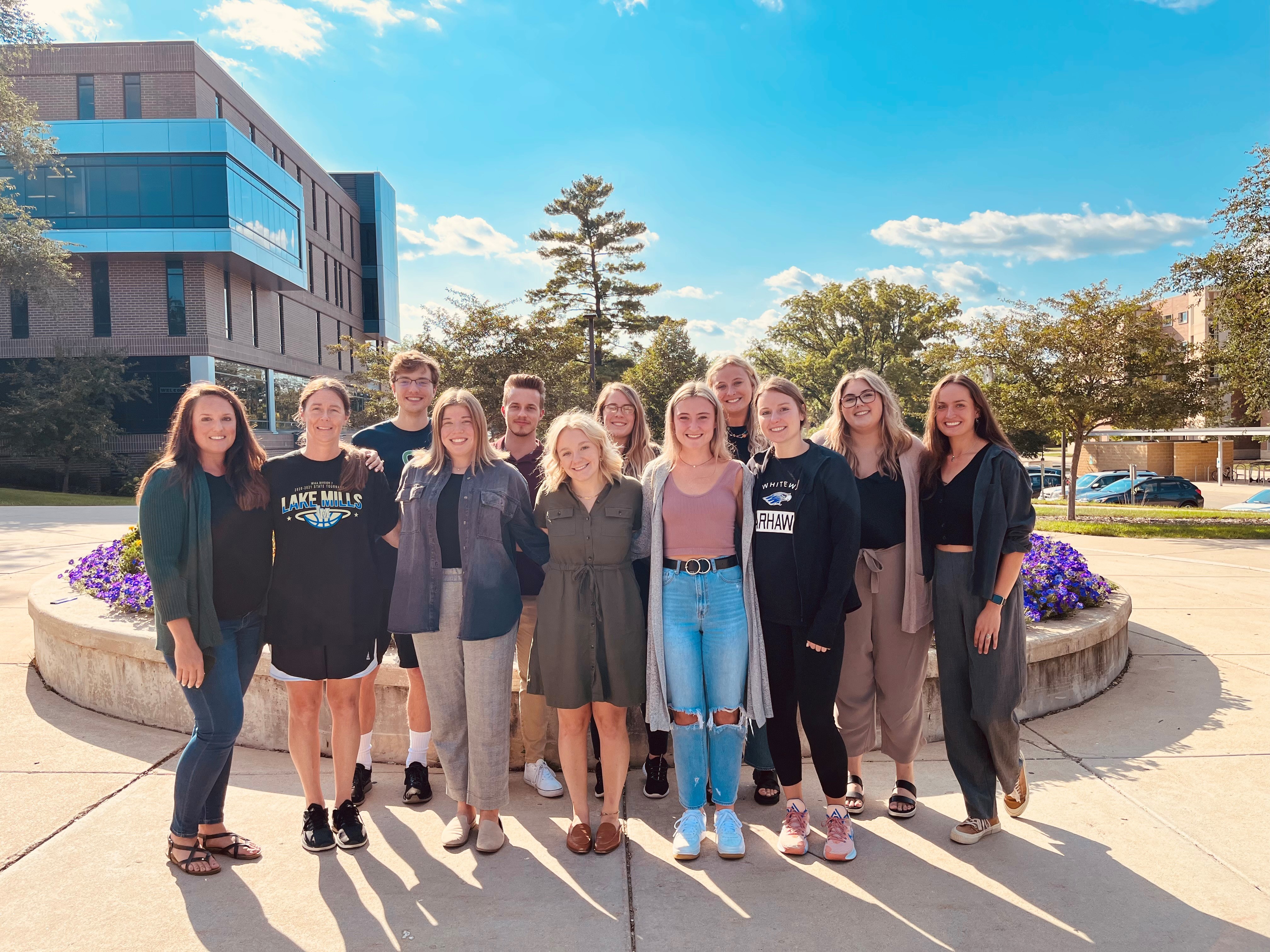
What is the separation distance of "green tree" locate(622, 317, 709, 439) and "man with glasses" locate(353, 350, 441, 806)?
32.6m

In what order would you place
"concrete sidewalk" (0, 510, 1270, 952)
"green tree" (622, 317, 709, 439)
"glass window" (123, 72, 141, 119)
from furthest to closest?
"green tree" (622, 317, 709, 439)
"glass window" (123, 72, 141, 119)
"concrete sidewalk" (0, 510, 1270, 952)

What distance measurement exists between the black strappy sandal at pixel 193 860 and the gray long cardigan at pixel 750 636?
186cm

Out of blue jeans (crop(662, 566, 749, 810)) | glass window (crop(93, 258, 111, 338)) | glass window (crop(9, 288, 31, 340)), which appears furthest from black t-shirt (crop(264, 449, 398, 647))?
glass window (crop(9, 288, 31, 340))

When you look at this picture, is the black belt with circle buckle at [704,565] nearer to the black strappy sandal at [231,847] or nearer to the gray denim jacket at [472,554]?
the gray denim jacket at [472,554]

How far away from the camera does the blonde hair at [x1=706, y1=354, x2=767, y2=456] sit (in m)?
4.03

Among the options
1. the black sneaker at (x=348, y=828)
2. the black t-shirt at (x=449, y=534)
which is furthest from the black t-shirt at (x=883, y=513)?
the black sneaker at (x=348, y=828)

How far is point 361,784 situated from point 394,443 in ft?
5.73

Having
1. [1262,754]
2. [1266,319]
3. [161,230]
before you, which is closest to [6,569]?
[1262,754]

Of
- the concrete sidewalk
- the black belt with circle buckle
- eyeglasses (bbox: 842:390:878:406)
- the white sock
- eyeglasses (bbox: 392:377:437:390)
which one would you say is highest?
eyeglasses (bbox: 392:377:437:390)

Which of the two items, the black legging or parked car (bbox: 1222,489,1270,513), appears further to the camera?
parked car (bbox: 1222,489,1270,513)

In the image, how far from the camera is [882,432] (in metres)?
3.64

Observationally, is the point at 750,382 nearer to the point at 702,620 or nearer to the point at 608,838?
the point at 702,620

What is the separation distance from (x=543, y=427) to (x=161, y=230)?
2092 centimetres

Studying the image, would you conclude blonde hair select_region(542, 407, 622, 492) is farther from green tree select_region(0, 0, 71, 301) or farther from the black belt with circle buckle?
green tree select_region(0, 0, 71, 301)
